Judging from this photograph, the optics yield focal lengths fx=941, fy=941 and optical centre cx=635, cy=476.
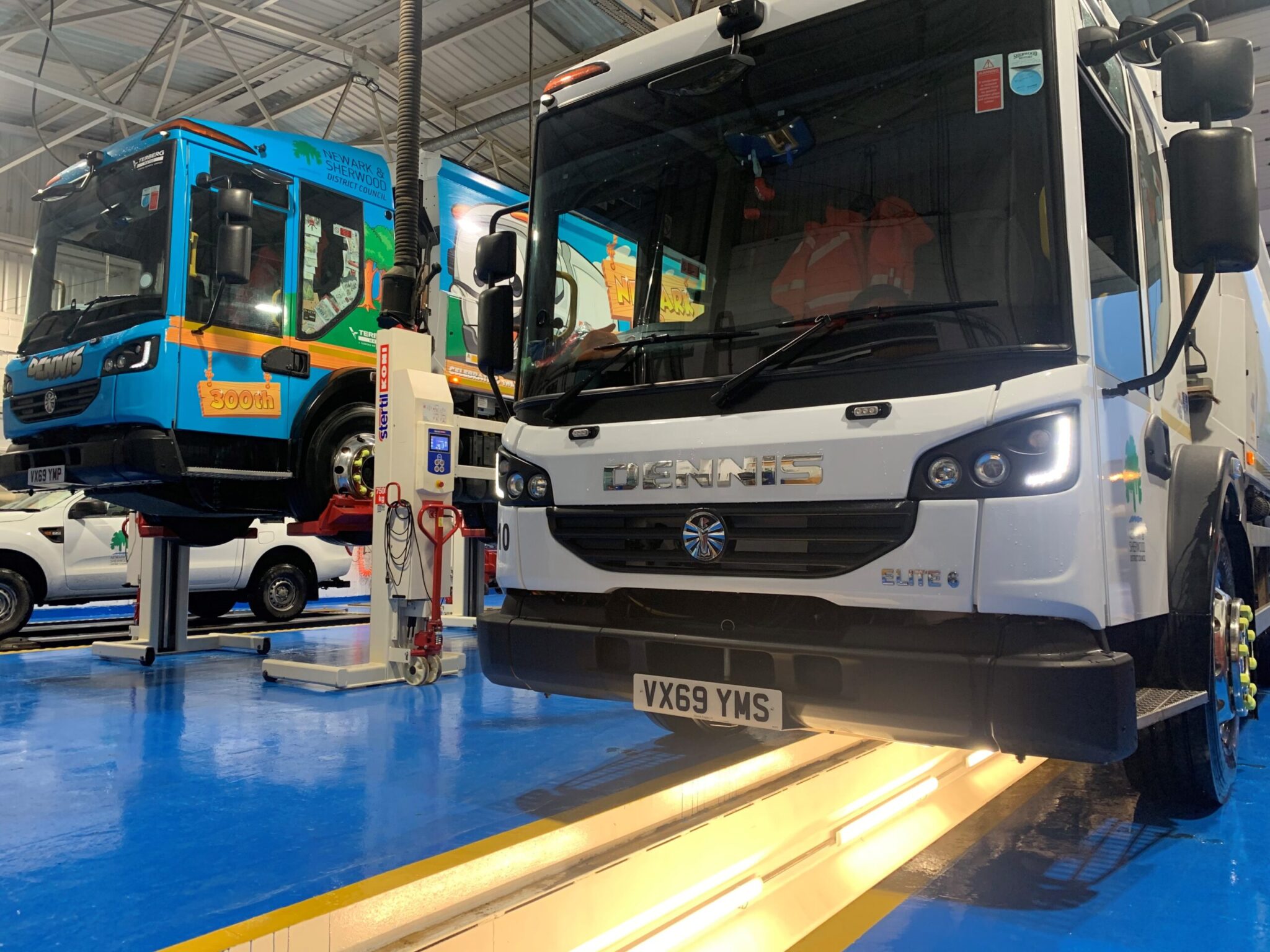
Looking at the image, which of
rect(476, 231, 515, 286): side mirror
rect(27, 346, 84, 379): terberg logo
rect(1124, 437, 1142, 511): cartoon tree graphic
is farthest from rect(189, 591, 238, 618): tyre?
rect(1124, 437, 1142, 511): cartoon tree graphic

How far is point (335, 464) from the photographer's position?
6.54 metres

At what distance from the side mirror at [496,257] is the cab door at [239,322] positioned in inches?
128

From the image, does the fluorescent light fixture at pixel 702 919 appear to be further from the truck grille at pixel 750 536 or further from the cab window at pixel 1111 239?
the cab window at pixel 1111 239

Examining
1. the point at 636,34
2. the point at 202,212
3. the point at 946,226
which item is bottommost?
the point at 946,226

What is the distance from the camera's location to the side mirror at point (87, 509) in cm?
899

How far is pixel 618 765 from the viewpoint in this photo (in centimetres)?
390

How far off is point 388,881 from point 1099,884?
7.08ft

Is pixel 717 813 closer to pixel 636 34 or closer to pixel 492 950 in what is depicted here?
pixel 492 950

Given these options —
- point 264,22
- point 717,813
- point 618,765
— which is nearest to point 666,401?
point 717,813

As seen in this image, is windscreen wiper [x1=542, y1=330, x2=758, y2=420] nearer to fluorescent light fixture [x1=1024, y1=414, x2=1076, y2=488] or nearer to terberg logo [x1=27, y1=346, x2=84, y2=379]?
fluorescent light fixture [x1=1024, y1=414, x2=1076, y2=488]

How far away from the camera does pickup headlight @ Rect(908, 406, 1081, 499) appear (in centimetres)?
218

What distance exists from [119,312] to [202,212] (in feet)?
2.68

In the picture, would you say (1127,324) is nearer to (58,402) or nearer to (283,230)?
(283,230)

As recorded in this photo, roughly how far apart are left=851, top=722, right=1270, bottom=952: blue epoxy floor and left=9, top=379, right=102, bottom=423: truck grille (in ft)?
17.7
